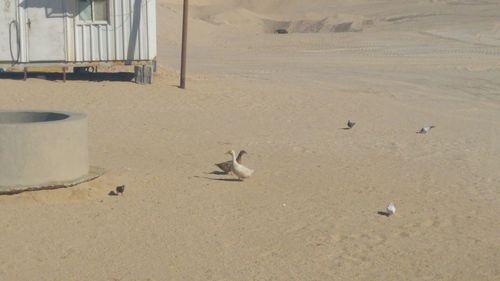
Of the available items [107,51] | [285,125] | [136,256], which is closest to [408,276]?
[136,256]

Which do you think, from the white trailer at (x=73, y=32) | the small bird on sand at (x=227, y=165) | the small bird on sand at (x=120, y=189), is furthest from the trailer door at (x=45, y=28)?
the small bird on sand at (x=120, y=189)

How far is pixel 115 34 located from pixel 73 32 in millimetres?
907

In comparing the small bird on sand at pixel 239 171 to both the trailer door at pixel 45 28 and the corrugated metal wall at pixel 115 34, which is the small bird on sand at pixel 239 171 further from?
the trailer door at pixel 45 28

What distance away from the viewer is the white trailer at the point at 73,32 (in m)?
19.2

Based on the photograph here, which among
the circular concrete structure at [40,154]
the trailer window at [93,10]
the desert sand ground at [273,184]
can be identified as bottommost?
the desert sand ground at [273,184]

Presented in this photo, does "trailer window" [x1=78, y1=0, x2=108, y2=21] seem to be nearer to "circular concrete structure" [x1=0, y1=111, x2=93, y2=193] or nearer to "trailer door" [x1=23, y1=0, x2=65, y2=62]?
"trailer door" [x1=23, y1=0, x2=65, y2=62]

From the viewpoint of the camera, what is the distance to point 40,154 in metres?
9.64

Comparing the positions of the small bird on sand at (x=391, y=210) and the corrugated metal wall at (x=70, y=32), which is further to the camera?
the corrugated metal wall at (x=70, y=32)

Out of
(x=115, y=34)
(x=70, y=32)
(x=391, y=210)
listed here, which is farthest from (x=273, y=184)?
(x=70, y=32)

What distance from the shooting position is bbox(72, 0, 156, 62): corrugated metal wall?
63.9 feet

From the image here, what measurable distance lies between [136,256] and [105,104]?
10.3m

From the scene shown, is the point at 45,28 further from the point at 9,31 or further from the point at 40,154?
the point at 40,154

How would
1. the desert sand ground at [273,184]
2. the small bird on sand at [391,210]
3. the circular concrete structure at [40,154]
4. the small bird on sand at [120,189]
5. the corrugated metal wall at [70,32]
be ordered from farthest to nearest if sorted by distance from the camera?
the corrugated metal wall at [70,32], the small bird on sand at [120,189], the circular concrete structure at [40,154], the small bird on sand at [391,210], the desert sand ground at [273,184]

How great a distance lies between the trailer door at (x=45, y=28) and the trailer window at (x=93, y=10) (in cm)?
43
